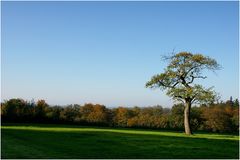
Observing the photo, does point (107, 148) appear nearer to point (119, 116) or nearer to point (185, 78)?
point (185, 78)

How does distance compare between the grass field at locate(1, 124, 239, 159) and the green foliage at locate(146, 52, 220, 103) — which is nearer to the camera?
the grass field at locate(1, 124, 239, 159)

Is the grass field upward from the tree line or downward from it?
upward

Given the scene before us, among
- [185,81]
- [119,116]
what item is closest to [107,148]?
[185,81]

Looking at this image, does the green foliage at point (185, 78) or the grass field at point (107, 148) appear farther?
the green foliage at point (185, 78)

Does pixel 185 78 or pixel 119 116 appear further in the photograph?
pixel 119 116

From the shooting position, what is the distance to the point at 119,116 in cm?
8775

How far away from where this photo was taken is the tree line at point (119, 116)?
195ft

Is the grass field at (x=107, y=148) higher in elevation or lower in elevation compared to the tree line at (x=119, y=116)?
higher

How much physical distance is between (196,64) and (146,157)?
25.1 m

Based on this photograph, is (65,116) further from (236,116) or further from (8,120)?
(236,116)

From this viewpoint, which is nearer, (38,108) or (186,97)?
(186,97)

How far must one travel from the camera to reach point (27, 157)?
14.0m

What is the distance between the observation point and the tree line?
59312mm

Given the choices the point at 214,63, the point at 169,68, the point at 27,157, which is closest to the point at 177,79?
the point at 169,68
